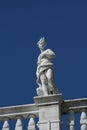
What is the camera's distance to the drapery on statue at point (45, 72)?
1203 inches

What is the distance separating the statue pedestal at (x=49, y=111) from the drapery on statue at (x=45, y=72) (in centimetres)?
36

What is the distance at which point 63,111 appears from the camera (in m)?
30.4

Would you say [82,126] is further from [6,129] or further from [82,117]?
[6,129]

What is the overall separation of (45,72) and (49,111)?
1.42 m

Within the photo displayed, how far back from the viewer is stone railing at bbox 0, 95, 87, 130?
98.2ft

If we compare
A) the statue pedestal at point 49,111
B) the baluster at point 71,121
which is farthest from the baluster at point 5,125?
the baluster at point 71,121

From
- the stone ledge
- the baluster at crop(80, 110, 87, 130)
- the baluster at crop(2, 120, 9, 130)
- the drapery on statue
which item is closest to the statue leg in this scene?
the drapery on statue

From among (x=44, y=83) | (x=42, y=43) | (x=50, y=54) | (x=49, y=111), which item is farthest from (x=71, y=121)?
(x=42, y=43)

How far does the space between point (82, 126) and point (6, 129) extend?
256cm

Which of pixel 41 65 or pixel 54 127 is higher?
pixel 41 65

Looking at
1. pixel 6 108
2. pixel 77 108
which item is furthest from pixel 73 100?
pixel 6 108

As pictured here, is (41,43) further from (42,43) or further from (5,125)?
(5,125)

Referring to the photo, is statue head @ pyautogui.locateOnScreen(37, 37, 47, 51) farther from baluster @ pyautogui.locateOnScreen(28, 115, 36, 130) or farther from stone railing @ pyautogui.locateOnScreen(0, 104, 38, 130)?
baluster @ pyautogui.locateOnScreen(28, 115, 36, 130)

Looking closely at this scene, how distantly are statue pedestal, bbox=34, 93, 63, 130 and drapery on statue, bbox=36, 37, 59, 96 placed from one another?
1.19 ft
